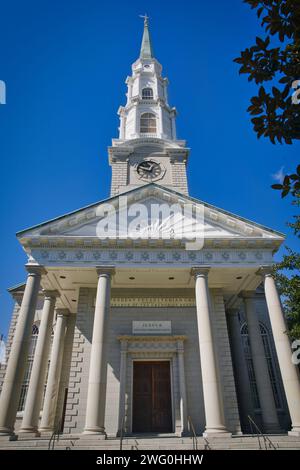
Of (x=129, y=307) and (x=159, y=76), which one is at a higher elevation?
(x=159, y=76)

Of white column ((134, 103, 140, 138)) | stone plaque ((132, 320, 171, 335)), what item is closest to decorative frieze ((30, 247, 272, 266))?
stone plaque ((132, 320, 171, 335))

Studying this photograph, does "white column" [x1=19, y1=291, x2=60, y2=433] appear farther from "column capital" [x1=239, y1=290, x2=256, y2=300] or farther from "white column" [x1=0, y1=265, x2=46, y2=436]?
"column capital" [x1=239, y1=290, x2=256, y2=300]

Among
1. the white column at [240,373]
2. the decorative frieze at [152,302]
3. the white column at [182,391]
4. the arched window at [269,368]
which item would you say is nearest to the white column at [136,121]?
the decorative frieze at [152,302]

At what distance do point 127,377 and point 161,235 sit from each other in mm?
7937

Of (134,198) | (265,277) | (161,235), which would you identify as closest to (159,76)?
(134,198)

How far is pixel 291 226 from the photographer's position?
42.0 feet

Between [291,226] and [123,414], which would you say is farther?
[123,414]

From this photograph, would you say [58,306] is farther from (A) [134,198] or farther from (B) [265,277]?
(B) [265,277]

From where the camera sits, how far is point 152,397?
17.6 m

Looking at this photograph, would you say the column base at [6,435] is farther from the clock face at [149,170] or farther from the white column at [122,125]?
the white column at [122,125]

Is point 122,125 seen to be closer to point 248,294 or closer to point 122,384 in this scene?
point 248,294

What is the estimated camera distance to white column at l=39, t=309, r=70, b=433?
57.3 ft

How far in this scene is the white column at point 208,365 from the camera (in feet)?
42.6
